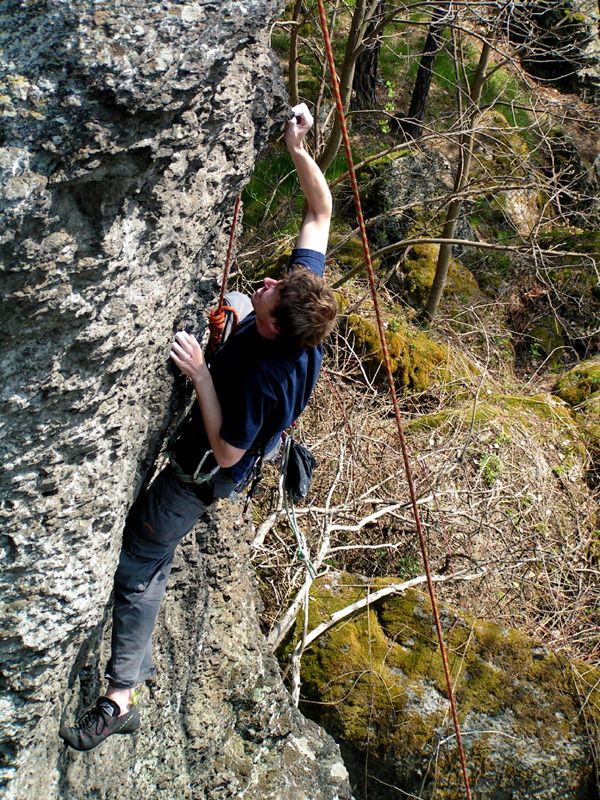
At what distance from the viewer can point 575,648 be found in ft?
15.7

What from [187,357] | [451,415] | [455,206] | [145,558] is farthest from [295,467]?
[455,206]

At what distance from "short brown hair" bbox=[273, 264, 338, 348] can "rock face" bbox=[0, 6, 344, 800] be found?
1.07 ft

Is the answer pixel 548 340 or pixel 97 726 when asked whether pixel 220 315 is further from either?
pixel 548 340

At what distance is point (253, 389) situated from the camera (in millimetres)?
2148

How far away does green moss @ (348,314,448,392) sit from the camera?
6219 mm

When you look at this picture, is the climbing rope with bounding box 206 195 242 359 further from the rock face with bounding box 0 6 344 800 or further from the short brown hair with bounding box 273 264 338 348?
the short brown hair with bounding box 273 264 338 348

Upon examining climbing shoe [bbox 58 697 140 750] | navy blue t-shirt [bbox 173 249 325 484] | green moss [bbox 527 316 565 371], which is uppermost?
navy blue t-shirt [bbox 173 249 325 484]

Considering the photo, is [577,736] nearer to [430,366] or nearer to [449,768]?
[449,768]

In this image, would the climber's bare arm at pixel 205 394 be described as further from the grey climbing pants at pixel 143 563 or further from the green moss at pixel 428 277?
the green moss at pixel 428 277

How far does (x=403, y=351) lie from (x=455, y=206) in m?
1.74

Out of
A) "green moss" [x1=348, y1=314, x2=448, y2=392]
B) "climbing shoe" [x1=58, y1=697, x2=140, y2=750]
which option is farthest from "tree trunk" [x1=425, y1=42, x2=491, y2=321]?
"climbing shoe" [x1=58, y1=697, x2=140, y2=750]

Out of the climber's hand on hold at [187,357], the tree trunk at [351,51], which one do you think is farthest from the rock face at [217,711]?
the tree trunk at [351,51]

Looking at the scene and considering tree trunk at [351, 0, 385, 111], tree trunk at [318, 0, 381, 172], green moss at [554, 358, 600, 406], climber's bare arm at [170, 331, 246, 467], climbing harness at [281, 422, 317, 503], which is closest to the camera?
climber's bare arm at [170, 331, 246, 467]

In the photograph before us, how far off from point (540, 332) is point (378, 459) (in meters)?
3.88
